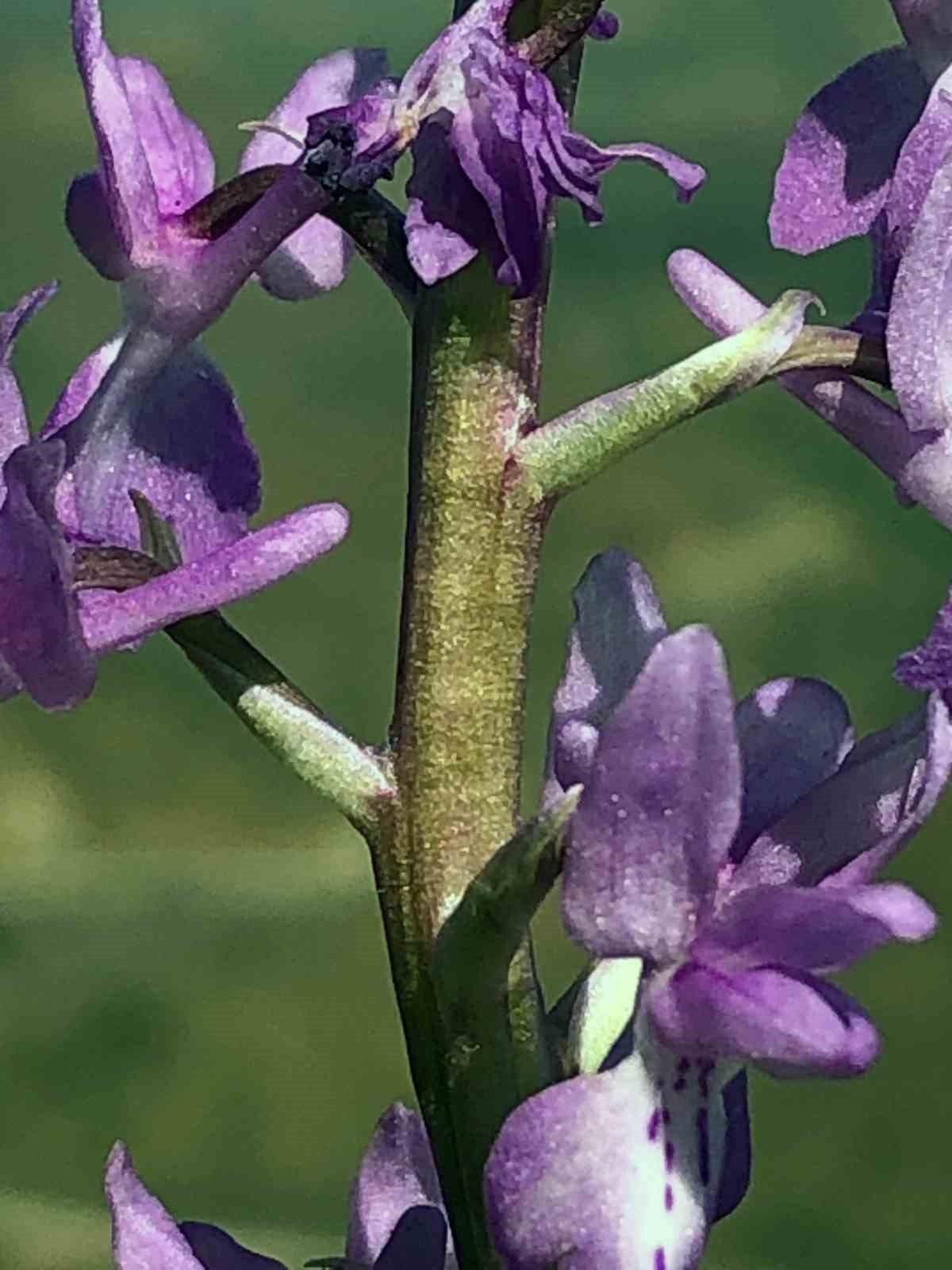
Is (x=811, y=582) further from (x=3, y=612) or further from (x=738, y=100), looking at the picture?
(x=3, y=612)

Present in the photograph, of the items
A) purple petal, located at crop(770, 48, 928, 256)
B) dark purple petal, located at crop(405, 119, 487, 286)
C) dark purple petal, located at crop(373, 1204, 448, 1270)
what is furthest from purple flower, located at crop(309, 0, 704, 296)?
dark purple petal, located at crop(373, 1204, 448, 1270)

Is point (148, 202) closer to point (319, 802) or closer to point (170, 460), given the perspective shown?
point (170, 460)

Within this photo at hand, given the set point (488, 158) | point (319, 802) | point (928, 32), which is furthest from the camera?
point (319, 802)

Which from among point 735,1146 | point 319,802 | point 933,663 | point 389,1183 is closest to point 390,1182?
point 389,1183

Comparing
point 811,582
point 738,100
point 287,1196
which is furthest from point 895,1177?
point 738,100

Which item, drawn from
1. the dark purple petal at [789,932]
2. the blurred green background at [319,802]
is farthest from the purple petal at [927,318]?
the blurred green background at [319,802]

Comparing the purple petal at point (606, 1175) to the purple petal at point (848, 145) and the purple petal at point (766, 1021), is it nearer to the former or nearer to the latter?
the purple petal at point (766, 1021)

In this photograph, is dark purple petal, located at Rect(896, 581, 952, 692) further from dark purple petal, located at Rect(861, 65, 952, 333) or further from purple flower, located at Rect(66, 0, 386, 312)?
purple flower, located at Rect(66, 0, 386, 312)
